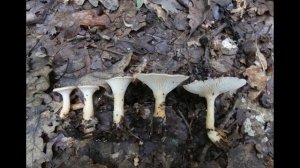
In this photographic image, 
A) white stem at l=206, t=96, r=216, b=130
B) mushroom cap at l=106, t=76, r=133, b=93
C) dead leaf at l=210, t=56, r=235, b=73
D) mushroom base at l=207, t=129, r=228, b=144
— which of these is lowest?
mushroom base at l=207, t=129, r=228, b=144

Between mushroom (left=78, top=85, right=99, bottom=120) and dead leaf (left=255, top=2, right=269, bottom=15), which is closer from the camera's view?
mushroom (left=78, top=85, right=99, bottom=120)

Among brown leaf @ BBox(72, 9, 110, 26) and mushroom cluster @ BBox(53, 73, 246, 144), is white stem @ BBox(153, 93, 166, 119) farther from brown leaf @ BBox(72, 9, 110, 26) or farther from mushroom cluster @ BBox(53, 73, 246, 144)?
brown leaf @ BBox(72, 9, 110, 26)

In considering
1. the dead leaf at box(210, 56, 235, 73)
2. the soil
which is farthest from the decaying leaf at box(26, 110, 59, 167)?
the dead leaf at box(210, 56, 235, 73)

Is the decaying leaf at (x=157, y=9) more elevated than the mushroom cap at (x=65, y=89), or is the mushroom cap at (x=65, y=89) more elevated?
the decaying leaf at (x=157, y=9)

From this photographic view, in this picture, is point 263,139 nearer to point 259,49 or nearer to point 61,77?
point 259,49

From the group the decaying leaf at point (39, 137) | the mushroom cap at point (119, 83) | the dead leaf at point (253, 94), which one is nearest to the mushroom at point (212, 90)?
the dead leaf at point (253, 94)

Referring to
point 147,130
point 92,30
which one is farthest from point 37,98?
point 147,130

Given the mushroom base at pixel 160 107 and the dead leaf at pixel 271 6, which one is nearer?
the mushroom base at pixel 160 107

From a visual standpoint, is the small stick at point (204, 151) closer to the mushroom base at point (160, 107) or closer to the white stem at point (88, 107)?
the mushroom base at point (160, 107)
